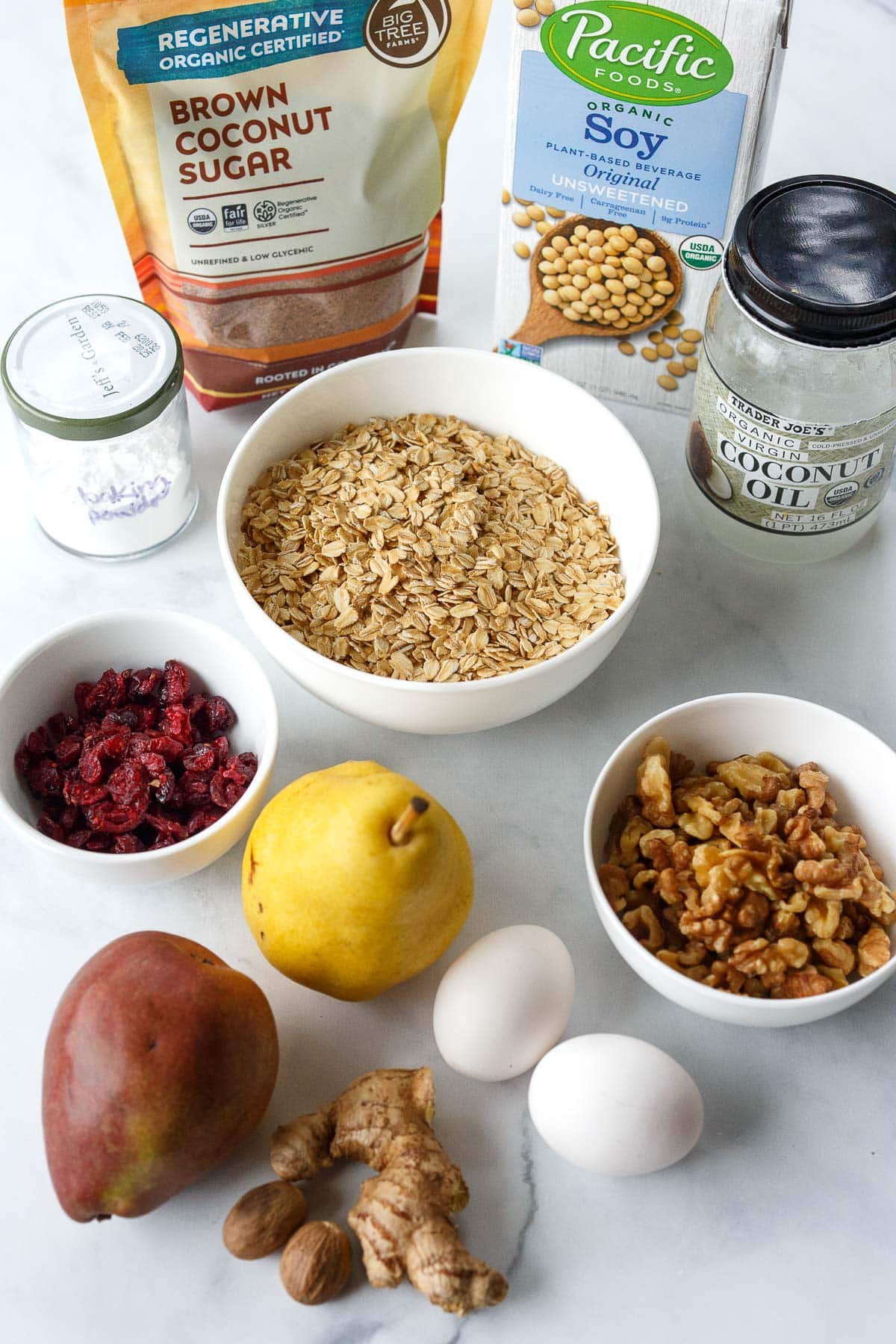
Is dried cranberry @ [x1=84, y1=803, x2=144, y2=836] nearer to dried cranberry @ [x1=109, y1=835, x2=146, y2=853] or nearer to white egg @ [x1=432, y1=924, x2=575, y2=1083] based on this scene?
A: dried cranberry @ [x1=109, y1=835, x2=146, y2=853]

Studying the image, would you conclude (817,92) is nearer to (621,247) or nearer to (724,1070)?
(621,247)

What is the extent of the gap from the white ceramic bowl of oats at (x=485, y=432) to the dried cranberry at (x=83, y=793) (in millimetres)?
168

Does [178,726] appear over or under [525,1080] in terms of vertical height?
over

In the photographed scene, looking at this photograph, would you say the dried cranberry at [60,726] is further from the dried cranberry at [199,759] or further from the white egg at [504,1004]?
the white egg at [504,1004]

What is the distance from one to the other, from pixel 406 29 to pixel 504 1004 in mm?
788

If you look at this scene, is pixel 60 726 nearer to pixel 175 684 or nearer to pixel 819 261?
pixel 175 684

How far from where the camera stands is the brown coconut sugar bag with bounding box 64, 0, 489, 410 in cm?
108

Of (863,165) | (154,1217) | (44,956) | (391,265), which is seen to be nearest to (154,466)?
(391,265)

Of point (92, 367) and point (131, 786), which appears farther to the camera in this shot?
point (92, 367)

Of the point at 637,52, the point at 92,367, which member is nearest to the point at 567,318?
the point at 637,52

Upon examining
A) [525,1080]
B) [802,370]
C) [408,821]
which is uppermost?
[802,370]

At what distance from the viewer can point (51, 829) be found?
0.98 meters

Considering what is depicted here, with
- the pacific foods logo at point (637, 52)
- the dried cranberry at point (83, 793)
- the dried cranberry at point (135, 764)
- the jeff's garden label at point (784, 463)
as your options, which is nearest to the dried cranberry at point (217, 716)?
the dried cranberry at point (135, 764)

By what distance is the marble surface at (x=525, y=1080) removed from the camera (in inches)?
34.4
